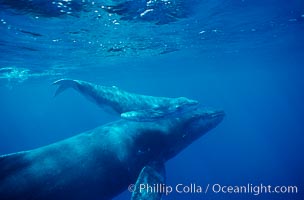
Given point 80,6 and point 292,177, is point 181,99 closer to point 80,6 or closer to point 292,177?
point 80,6

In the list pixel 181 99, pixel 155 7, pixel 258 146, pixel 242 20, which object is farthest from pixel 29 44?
pixel 258 146

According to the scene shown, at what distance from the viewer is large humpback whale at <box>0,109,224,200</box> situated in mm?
6902

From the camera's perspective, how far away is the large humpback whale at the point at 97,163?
690cm

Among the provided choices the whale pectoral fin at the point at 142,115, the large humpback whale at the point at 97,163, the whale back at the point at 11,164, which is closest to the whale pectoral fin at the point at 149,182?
the large humpback whale at the point at 97,163

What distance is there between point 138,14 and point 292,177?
40074 millimetres

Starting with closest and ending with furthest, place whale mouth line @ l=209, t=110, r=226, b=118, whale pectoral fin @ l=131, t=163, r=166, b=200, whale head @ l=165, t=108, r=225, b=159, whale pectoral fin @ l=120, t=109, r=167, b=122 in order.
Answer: whale pectoral fin @ l=131, t=163, r=166, b=200 → whale pectoral fin @ l=120, t=109, r=167, b=122 → whale head @ l=165, t=108, r=225, b=159 → whale mouth line @ l=209, t=110, r=226, b=118

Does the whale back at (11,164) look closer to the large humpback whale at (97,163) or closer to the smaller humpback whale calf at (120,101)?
Answer: the large humpback whale at (97,163)

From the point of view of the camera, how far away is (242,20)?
20.5 m

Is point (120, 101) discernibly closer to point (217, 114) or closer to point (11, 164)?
point (217, 114)

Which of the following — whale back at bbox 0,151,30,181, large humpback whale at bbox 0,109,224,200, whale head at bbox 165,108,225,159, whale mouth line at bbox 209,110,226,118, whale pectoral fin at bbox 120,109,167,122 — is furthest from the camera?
whale mouth line at bbox 209,110,226,118

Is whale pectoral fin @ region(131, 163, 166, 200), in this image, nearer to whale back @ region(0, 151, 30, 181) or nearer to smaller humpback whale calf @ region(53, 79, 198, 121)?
whale back @ region(0, 151, 30, 181)

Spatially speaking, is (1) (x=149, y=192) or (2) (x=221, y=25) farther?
(2) (x=221, y=25)

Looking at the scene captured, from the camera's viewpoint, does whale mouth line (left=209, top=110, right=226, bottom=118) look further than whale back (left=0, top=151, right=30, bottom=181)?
Yes

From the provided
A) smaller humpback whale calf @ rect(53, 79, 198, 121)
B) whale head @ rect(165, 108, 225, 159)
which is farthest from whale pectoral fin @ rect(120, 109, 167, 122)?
smaller humpback whale calf @ rect(53, 79, 198, 121)
